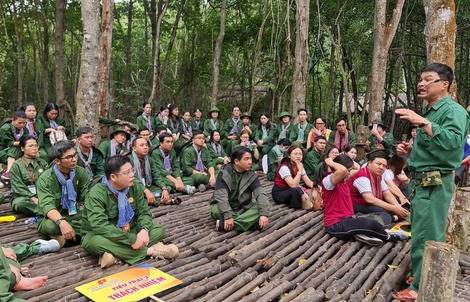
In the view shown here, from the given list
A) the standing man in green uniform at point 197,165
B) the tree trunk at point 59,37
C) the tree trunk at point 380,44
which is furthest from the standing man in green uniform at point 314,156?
the tree trunk at point 59,37

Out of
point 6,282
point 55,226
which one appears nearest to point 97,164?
point 55,226

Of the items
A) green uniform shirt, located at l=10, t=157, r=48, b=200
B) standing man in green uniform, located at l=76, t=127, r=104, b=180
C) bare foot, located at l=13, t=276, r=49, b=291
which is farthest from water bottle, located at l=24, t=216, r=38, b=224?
bare foot, located at l=13, t=276, r=49, b=291

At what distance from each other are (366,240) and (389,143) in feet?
15.8

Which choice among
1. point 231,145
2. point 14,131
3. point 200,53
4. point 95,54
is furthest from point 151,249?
point 200,53

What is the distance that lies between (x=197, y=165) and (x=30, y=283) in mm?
4316

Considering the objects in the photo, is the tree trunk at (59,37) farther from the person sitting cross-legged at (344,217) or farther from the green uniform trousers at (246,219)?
the person sitting cross-legged at (344,217)

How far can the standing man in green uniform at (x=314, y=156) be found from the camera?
638 centimetres

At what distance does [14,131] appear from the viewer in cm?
616

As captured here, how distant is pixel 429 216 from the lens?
2.72 meters

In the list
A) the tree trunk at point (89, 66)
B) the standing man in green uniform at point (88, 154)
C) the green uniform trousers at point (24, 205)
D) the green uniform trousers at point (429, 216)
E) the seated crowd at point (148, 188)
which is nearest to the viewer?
the green uniform trousers at point (429, 216)

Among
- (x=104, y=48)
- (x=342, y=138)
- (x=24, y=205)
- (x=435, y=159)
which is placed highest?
(x=104, y=48)

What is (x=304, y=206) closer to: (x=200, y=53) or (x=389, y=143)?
(x=389, y=143)

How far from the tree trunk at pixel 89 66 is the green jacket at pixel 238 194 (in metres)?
2.95

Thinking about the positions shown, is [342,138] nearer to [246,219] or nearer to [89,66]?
[246,219]
